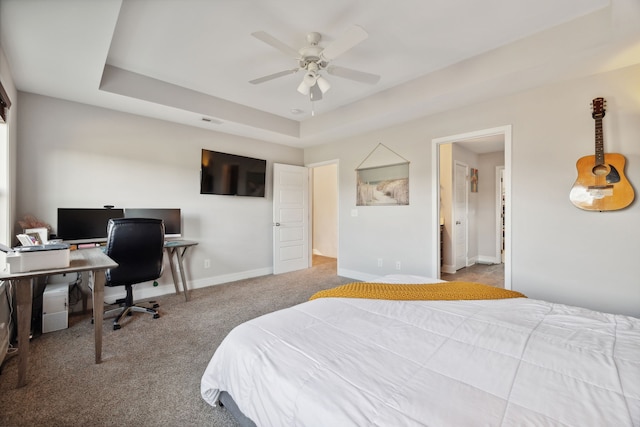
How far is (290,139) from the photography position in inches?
186

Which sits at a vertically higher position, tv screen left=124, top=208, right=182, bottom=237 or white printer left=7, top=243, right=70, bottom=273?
tv screen left=124, top=208, right=182, bottom=237

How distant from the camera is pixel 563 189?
2.67 metres

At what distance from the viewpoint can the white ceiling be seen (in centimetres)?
200

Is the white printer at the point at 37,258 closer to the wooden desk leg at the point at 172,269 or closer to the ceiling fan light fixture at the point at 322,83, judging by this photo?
the wooden desk leg at the point at 172,269

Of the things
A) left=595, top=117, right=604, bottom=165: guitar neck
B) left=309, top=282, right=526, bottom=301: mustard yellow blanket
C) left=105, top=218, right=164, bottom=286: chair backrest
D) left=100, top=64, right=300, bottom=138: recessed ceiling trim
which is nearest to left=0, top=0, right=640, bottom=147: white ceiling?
left=100, top=64, right=300, bottom=138: recessed ceiling trim

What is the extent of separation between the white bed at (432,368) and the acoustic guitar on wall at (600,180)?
1458 mm

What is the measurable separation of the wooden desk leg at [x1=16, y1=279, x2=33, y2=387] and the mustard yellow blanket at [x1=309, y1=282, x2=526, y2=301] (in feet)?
6.13

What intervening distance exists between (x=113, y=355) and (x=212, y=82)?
2.89 meters

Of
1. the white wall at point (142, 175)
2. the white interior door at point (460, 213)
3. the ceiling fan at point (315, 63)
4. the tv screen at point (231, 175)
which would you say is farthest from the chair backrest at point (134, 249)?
the white interior door at point (460, 213)

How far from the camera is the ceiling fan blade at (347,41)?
1862mm

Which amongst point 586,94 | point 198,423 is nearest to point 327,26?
point 586,94

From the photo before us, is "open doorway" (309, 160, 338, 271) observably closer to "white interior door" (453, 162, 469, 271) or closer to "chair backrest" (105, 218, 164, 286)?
"white interior door" (453, 162, 469, 271)

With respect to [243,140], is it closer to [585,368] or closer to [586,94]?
[586,94]

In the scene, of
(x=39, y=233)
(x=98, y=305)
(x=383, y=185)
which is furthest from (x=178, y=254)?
(x=383, y=185)
